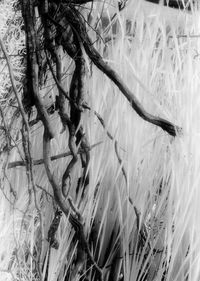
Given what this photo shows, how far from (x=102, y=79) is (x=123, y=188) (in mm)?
326

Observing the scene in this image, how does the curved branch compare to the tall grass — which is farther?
the tall grass

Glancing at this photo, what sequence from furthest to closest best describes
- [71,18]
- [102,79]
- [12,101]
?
[102,79] < [12,101] < [71,18]

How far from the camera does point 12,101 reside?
1.19 meters

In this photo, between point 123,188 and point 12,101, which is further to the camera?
point 123,188

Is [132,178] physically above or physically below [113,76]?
below

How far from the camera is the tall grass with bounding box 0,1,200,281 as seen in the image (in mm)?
1218

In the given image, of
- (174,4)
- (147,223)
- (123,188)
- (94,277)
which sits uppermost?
(174,4)

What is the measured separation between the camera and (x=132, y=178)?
1271 millimetres

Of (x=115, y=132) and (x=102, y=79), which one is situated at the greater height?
(x=102, y=79)

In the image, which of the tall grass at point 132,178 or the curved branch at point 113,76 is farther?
the tall grass at point 132,178

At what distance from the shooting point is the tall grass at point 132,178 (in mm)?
1218

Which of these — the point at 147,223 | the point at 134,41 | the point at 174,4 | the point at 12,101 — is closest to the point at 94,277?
the point at 147,223

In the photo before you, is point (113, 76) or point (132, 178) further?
point (132, 178)

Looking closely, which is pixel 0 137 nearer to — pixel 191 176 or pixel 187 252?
pixel 191 176
